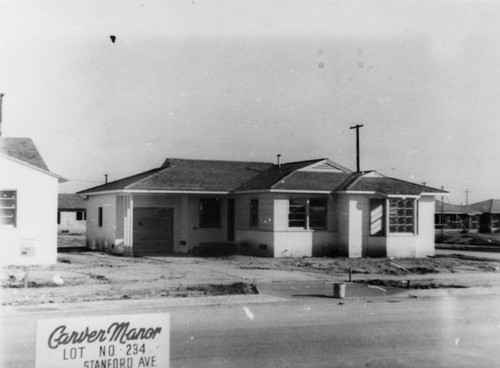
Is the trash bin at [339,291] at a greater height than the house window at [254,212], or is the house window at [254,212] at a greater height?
the house window at [254,212]

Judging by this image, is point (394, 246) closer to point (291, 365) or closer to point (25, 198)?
point (25, 198)

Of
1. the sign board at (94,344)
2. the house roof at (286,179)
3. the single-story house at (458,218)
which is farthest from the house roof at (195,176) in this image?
the single-story house at (458,218)

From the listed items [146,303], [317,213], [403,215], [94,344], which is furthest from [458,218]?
[94,344]

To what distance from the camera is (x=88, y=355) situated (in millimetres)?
6719

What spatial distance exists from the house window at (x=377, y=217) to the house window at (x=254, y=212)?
493cm

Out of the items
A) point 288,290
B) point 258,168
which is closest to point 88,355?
point 288,290

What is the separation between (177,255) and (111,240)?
325 cm

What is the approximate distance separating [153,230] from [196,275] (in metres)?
9.63

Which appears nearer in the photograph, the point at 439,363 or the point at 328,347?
the point at 439,363

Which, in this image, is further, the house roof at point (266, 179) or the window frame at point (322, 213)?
the house roof at point (266, 179)

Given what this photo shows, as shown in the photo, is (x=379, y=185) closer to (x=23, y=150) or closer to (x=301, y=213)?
(x=301, y=213)

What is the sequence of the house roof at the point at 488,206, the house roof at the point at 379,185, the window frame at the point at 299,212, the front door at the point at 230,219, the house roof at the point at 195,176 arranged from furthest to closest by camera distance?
the house roof at the point at 488,206
the front door at the point at 230,219
the house roof at the point at 195,176
the house roof at the point at 379,185
the window frame at the point at 299,212

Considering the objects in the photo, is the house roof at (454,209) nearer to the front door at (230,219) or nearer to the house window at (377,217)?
the house window at (377,217)

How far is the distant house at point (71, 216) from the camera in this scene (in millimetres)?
60438
